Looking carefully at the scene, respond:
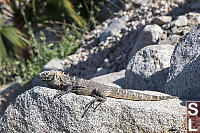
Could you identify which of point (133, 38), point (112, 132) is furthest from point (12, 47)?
point (112, 132)

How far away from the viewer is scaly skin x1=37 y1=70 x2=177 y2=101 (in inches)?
196

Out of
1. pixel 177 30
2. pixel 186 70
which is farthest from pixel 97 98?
pixel 177 30

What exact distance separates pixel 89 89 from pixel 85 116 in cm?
55

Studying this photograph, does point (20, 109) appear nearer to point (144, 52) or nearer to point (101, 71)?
point (144, 52)

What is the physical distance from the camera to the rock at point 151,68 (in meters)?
6.28

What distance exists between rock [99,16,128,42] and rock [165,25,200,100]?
17.1 feet

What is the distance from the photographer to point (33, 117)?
194 inches

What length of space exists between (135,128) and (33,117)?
1487 mm

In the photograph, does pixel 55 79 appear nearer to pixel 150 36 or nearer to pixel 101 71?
pixel 150 36

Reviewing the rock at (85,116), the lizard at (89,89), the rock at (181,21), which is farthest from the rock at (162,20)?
the rock at (85,116)

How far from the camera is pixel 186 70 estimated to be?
5434 millimetres

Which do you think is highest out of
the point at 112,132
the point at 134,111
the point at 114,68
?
the point at 134,111

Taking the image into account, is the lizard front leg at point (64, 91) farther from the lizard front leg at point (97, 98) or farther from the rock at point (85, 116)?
the lizard front leg at point (97, 98)

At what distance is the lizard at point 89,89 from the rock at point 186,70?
0.36m
